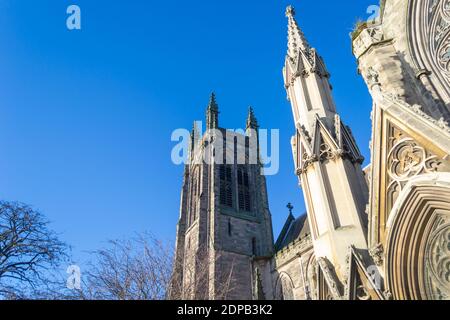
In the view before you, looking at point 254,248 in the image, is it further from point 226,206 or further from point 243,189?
point 243,189

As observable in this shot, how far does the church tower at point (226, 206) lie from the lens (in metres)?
34.3

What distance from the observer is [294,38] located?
972cm

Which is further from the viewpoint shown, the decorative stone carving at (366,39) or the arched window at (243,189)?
the arched window at (243,189)

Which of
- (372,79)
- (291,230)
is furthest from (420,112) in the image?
(291,230)

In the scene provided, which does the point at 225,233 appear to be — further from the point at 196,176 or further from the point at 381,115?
the point at 381,115

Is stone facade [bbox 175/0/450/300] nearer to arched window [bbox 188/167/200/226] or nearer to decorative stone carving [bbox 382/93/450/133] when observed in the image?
decorative stone carving [bbox 382/93/450/133]

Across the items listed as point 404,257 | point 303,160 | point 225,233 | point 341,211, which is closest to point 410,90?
point 303,160

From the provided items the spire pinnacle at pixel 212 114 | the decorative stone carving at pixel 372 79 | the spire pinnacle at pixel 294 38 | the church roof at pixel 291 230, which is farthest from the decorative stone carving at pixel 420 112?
the spire pinnacle at pixel 212 114

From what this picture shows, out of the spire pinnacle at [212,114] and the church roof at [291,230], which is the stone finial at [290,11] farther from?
the spire pinnacle at [212,114]

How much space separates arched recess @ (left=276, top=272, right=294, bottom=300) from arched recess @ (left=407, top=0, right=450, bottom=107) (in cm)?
2542

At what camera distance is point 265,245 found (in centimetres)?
3878

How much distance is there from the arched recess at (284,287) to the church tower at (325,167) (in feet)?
82.3
